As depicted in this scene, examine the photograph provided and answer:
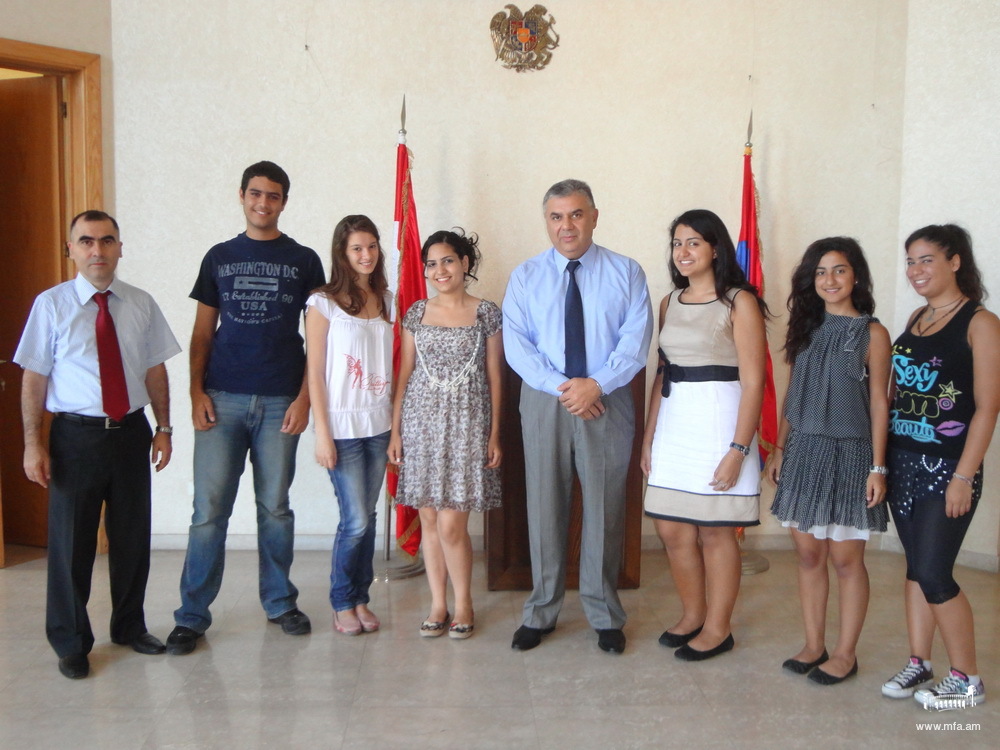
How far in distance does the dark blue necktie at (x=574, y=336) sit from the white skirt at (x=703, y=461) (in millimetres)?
337

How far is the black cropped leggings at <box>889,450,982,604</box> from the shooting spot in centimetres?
239

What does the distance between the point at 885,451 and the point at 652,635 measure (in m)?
1.13

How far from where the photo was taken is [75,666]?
2.66 metres

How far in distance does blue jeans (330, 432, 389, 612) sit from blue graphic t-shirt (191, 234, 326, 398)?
1.08ft

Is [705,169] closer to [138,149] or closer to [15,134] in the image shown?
[138,149]

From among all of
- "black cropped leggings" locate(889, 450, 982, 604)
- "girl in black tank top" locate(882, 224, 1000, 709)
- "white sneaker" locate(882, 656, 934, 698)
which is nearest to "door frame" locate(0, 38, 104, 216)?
"girl in black tank top" locate(882, 224, 1000, 709)

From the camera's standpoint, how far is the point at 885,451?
254 cm

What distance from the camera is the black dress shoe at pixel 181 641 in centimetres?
286

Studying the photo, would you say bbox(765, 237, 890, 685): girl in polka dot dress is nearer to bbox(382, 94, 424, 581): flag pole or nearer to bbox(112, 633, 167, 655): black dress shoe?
bbox(382, 94, 424, 581): flag pole

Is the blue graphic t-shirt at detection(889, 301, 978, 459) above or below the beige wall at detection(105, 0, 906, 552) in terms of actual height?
below

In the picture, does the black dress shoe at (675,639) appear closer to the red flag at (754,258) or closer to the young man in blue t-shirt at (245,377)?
the red flag at (754,258)

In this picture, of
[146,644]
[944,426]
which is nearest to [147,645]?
[146,644]

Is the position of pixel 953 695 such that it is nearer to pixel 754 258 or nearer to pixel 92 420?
pixel 754 258

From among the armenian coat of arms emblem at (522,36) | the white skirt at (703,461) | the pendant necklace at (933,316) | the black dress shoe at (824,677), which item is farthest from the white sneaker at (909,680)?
the armenian coat of arms emblem at (522,36)
